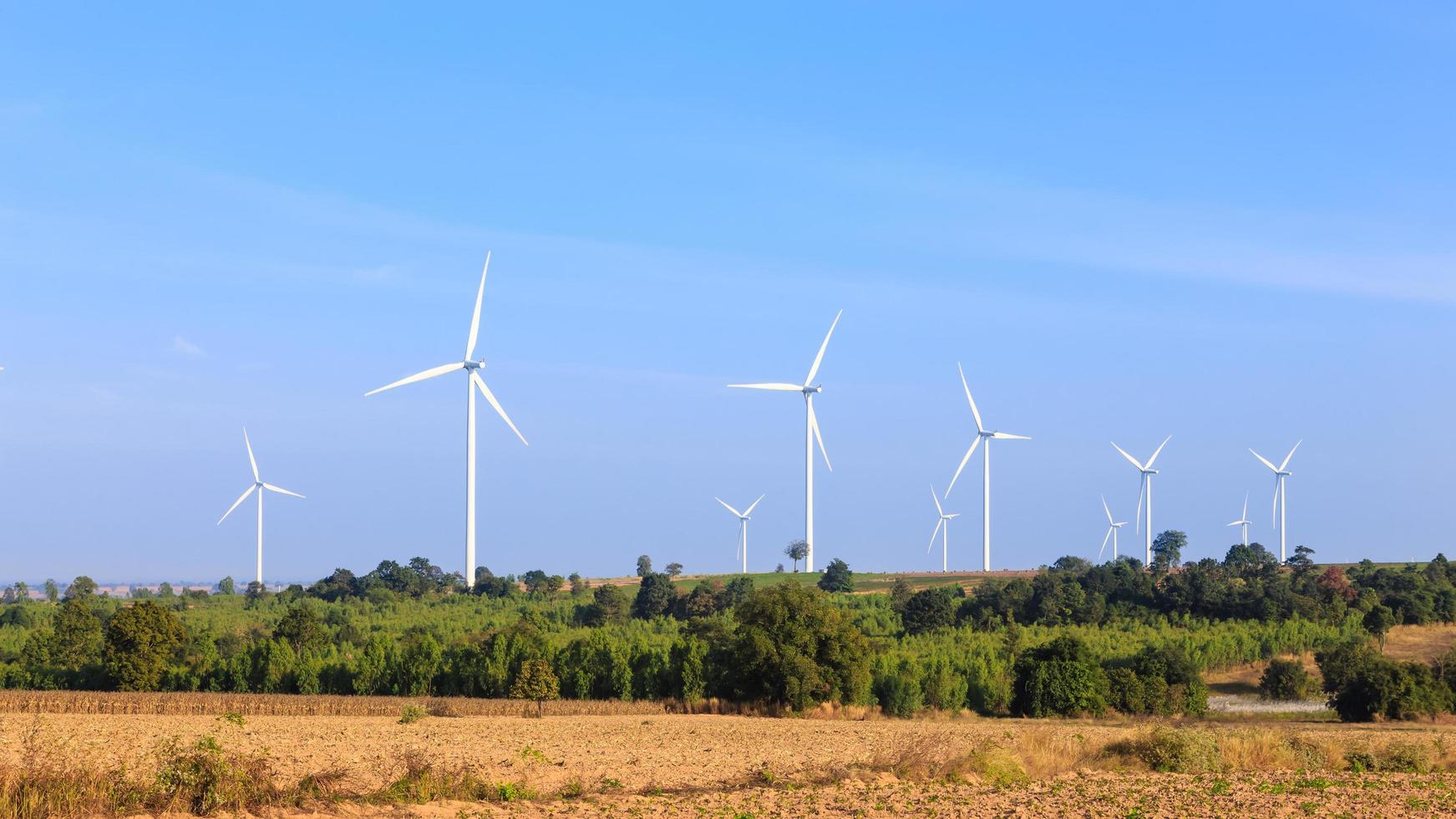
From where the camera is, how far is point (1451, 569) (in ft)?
611

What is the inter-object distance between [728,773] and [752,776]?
190cm

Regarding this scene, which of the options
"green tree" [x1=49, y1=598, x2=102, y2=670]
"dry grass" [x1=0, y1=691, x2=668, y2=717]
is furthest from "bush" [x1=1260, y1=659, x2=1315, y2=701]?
"green tree" [x1=49, y1=598, x2=102, y2=670]

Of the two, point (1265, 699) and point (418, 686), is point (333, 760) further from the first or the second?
point (1265, 699)

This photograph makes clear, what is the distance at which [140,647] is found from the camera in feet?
316

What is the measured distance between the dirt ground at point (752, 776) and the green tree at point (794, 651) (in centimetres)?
1567

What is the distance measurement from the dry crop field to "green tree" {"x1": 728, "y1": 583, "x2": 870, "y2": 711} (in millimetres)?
17482

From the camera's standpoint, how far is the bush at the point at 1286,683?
108375 mm

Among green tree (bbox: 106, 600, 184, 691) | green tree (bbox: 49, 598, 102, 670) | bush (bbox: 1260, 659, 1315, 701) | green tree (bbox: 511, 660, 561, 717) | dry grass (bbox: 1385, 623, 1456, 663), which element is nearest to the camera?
green tree (bbox: 511, 660, 561, 717)

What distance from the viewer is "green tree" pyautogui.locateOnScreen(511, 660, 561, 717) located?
87188 mm

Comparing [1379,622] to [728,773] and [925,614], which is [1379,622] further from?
[728,773]

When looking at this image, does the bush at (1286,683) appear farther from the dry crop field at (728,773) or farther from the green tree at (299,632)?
the green tree at (299,632)

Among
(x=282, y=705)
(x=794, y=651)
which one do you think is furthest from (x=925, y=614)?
(x=282, y=705)

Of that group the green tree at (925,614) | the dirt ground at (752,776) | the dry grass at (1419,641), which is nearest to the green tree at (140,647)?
the dirt ground at (752,776)

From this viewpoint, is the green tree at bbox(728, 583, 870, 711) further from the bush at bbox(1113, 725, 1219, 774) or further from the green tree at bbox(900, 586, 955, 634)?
the green tree at bbox(900, 586, 955, 634)
